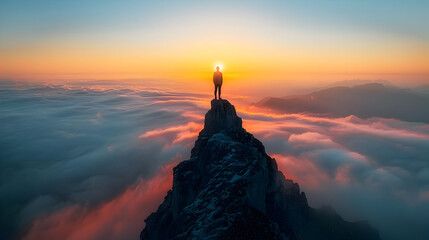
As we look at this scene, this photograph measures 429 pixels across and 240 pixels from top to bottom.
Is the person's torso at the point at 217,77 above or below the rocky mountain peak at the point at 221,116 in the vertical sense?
above

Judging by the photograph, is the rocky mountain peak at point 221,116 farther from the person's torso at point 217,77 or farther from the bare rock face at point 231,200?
the person's torso at point 217,77

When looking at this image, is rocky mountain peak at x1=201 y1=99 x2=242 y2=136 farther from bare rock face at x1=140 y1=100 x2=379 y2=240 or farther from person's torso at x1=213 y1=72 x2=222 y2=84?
person's torso at x1=213 y1=72 x2=222 y2=84

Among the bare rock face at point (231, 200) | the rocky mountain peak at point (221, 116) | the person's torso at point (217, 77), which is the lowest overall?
the bare rock face at point (231, 200)

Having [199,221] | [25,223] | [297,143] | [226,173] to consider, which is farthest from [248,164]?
[297,143]

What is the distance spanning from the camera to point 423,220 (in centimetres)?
7656

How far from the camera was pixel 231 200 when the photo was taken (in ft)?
48.0

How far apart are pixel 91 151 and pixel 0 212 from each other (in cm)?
6663

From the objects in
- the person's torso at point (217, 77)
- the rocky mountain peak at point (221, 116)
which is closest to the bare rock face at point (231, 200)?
the rocky mountain peak at point (221, 116)

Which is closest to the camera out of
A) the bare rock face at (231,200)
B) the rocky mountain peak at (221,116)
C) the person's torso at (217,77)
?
the bare rock face at (231,200)

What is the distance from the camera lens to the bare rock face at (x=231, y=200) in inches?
513

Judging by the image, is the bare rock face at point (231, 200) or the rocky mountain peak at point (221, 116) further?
the rocky mountain peak at point (221, 116)

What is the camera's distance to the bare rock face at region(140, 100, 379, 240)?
1304cm

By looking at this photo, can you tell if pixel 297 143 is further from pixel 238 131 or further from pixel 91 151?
pixel 91 151

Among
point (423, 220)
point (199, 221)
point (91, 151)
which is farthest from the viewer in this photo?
point (91, 151)
